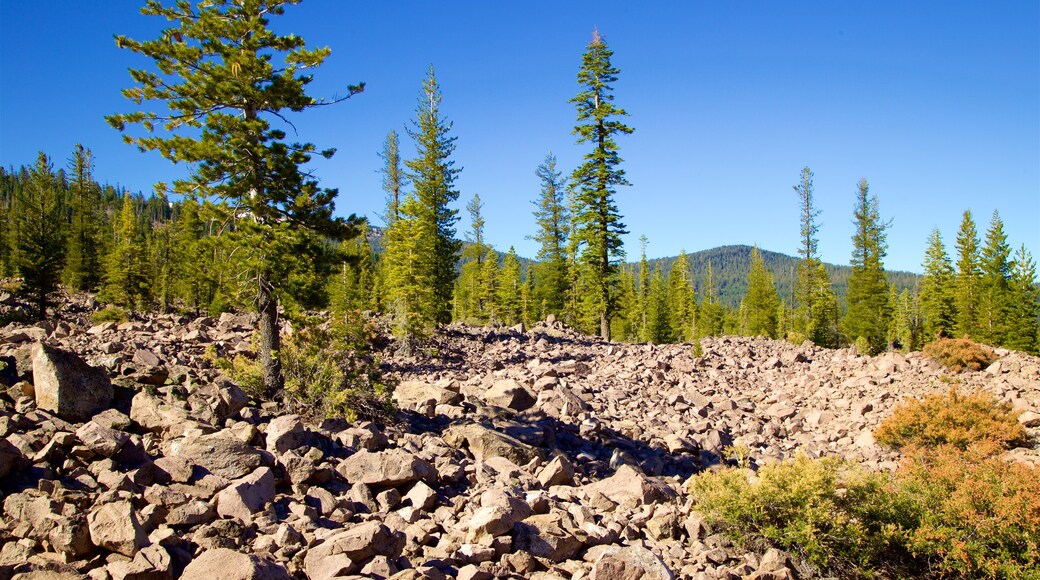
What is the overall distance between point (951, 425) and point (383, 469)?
12.4m

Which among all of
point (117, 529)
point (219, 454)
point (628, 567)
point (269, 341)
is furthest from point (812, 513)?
point (269, 341)

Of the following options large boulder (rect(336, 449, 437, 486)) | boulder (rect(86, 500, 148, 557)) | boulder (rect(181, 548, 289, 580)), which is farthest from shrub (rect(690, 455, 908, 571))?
boulder (rect(86, 500, 148, 557))

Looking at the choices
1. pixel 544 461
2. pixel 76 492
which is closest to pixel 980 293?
pixel 544 461

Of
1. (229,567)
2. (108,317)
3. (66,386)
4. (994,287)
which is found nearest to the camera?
(229,567)

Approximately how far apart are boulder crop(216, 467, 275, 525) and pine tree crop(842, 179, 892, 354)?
4291cm

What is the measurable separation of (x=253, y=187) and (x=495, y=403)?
7.07m

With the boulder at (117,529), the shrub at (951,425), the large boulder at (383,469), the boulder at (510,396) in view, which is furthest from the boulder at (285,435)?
the shrub at (951,425)

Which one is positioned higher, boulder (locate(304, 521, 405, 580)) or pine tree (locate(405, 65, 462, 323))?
pine tree (locate(405, 65, 462, 323))

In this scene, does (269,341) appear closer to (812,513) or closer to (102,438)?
(102,438)

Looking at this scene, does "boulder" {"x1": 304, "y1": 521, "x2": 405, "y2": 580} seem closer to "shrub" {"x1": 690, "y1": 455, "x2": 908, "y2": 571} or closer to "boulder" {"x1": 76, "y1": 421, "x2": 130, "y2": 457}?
"boulder" {"x1": 76, "y1": 421, "x2": 130, "y2": 457}

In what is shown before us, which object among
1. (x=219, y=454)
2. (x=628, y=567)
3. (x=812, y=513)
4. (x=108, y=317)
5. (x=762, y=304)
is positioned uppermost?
(x=762, y=304)

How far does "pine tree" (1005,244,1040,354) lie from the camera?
112 ft

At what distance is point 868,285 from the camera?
141 feet

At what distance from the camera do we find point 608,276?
2978cm
